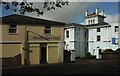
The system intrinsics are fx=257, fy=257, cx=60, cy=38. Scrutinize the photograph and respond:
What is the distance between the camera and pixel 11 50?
3175 cm

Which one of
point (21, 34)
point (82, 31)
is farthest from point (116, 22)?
point (21, 34)

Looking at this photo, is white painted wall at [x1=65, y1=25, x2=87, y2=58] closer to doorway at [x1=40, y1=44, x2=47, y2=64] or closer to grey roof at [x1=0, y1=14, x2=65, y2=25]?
grey roof at [x1=0, y1=14, x2=65, y2=25]

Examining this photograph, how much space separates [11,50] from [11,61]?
196cm

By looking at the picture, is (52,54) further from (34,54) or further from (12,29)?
(12,29)

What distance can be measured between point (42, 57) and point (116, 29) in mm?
25751

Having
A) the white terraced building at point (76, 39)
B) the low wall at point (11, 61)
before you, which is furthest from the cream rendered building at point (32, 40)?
the white terraced building at point (76, 39)

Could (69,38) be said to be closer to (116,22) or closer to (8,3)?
(116,22)

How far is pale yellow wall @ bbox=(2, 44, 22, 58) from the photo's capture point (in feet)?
103

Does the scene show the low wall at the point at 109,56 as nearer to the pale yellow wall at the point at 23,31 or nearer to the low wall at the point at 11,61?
the pale yellow wall at the point at 23,31

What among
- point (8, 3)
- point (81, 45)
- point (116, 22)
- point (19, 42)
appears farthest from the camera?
point (81, 45)

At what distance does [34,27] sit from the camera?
108 ft

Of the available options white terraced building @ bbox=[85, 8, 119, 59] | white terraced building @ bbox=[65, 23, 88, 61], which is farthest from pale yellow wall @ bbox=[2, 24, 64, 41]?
white terraced building @ bbox=[85, 8, 119, 59]

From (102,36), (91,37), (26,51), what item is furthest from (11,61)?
(91,37)

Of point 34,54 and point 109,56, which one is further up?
point 34,54
